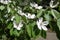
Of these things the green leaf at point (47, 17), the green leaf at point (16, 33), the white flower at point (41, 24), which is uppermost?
the green leaf at point (47, 17)

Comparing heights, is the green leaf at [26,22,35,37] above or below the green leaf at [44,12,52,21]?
below

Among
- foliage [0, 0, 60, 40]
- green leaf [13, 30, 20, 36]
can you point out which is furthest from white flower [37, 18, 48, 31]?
green leaf [13, 30, 20, 36]

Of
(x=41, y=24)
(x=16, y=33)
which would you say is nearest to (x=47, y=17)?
(x=41, y=24)

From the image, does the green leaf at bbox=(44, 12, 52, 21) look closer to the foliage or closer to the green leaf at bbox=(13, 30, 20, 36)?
the foliage

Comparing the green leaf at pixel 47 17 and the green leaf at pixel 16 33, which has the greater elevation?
the green leaf at pixel 47 17

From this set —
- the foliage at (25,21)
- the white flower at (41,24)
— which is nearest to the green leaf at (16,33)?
the foliage at (25,21)

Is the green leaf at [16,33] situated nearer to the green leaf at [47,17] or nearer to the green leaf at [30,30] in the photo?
the green leaf at [30,30]

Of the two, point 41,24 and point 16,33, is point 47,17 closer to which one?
point 41,24

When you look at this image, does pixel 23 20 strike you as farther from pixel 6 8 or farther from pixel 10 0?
pixel 10 0

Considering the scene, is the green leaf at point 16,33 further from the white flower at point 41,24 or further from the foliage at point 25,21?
the white flower at point 41,24

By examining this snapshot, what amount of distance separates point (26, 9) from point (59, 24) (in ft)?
1.00

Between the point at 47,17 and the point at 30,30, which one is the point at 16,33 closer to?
the point at 30,30

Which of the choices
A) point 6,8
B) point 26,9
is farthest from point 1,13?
point 26,9

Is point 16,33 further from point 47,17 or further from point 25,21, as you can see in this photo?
point 47,17
